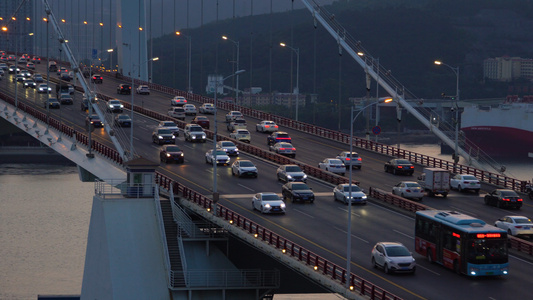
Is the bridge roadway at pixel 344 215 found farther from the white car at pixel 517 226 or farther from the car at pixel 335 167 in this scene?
the white car at pixel 517 226

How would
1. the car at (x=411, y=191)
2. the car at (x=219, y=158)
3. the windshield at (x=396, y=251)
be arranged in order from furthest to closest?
the car at (x=219, y=158)
the car at (x=411, y=191)
the windshield at (x=396, y=251)

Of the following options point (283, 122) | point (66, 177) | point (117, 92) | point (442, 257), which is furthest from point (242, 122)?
point (66, 177)

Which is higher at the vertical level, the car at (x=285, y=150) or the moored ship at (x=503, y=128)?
the car at (x=285, y=150)

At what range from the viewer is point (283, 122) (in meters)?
109

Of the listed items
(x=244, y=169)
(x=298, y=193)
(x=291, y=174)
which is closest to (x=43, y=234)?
(x=244, y=169)

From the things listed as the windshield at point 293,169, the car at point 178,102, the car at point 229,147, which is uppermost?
the car at point 178,102

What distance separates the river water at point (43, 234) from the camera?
78.0 meters

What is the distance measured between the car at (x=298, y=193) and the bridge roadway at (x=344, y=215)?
1.97 feet

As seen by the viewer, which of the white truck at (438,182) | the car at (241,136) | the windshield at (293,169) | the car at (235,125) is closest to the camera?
the white truck at (438,182)

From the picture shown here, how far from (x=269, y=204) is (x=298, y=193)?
5.42m

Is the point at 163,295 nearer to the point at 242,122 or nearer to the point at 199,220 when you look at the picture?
the point at 199,220

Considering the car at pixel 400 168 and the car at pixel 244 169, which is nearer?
the car at pixel 244 169

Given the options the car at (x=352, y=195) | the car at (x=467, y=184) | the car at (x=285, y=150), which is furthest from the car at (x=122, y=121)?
the car at (x=467, y=184)

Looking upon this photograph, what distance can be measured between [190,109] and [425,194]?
55.1m
